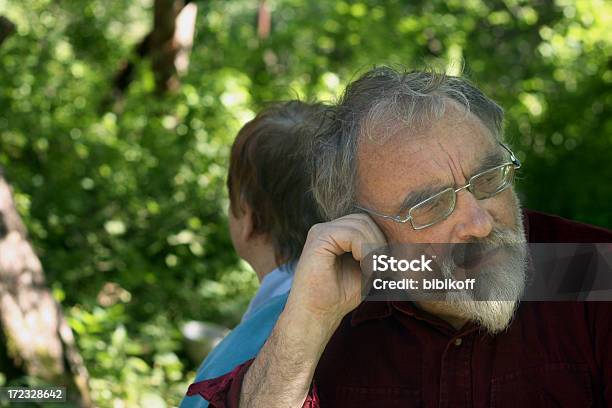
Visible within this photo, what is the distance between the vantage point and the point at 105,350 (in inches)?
169

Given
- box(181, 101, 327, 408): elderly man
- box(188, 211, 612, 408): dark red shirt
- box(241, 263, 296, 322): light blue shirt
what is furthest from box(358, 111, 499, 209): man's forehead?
box(241, 263, 296, 322): light blue shirt

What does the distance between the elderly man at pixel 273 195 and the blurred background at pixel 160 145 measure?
23.9 inches

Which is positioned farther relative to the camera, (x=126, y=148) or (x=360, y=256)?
(x=126, y=148)

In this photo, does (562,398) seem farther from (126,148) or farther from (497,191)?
(126,148)

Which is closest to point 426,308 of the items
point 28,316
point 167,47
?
point 28,316

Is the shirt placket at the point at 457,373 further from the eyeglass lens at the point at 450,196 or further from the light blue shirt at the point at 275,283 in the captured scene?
the light blue shirt at the point at 275,283

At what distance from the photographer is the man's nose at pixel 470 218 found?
1.96 m

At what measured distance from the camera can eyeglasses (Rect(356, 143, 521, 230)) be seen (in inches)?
79.0

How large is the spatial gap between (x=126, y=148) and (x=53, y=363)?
223 centimetres

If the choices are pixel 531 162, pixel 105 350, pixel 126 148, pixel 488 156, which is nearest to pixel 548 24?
pixel 531 162

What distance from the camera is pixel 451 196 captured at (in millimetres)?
2006

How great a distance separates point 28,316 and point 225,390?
183 centimetres

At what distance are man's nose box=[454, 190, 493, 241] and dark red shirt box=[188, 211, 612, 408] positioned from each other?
22 cm

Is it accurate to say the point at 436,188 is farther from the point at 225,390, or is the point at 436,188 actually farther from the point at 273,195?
the point at 273,195
